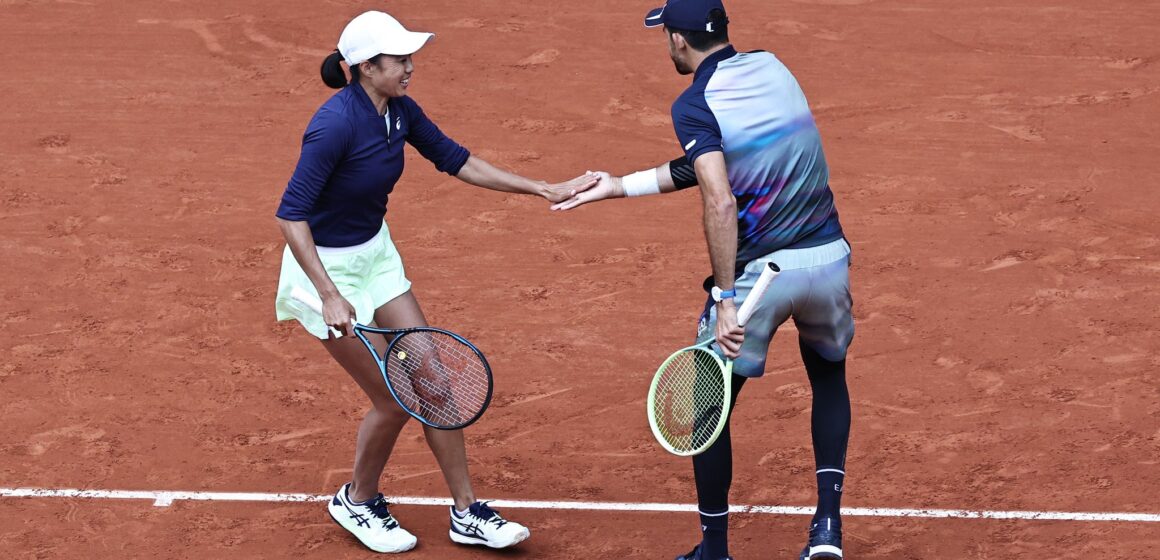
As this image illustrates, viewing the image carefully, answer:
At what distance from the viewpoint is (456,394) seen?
6.27 meters

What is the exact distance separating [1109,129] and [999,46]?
5.78ft

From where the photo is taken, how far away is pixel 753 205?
221 inches

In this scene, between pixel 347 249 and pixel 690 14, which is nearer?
pixel 690 14

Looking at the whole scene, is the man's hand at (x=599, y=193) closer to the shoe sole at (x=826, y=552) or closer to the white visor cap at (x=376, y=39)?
the white visor cap at (x=376, y=39)

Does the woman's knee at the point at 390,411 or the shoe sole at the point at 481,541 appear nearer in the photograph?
the woman's knee at the point at 390,411

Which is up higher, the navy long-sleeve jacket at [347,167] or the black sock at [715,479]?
the navy long-sleeve jacket at [347,167]

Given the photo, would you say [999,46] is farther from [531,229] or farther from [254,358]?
[254,358]

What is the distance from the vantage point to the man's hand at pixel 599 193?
20.9 ft

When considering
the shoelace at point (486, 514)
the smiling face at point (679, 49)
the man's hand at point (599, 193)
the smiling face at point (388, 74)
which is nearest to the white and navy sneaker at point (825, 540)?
the shoelace at point (486, 514)

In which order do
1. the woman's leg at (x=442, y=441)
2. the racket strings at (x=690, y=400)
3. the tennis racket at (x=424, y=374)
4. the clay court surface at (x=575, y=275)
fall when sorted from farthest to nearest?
the clay court surface at (x=575, y=275)
the woman's leg at (x=442, y=441)
the tennis racket at (x=424, y=374)
the racket strings at (x=690, y=400)

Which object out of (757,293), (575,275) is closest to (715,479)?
(757,293)

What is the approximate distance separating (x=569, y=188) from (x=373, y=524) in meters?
1.71

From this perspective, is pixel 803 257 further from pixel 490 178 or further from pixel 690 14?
pixel 490 178

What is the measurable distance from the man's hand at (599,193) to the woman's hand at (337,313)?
3.63 feet
